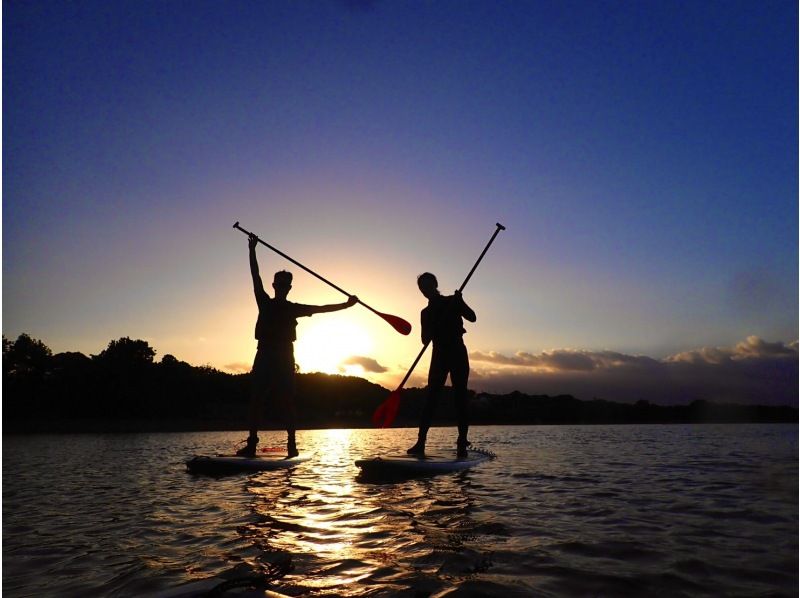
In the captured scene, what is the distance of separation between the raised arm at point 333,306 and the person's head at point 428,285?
216 centimetres

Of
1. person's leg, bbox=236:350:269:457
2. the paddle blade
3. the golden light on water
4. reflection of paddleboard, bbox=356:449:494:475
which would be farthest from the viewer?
the paddle blade

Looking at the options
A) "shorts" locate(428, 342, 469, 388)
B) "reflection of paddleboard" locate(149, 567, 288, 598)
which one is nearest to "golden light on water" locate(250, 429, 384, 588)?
"reflection of paddleboard" locate(149, 567, 288, 598)

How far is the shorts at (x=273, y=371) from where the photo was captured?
1075 cm

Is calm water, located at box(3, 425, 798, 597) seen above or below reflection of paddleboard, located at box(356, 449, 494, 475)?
below

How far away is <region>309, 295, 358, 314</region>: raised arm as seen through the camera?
11281 mm

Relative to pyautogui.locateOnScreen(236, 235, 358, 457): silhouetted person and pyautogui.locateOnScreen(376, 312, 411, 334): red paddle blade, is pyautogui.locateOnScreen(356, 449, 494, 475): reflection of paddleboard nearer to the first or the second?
pyautogui.locateOnScreen(236, 235, 358, 457): silhouetted person

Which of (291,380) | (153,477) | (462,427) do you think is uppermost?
(291,380)

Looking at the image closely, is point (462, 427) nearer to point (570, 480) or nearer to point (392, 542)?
point (570, 480)

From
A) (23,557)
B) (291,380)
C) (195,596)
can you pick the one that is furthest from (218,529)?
(291,380)

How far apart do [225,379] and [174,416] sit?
34.1 ft

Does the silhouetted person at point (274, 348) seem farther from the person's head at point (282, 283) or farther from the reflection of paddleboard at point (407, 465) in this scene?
the reflection of paddleboard at point (407, 465)

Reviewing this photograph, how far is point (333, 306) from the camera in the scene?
1170cm

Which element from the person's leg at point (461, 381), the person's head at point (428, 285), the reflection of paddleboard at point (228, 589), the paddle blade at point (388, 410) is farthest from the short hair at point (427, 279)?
the reflection of paddleboard at point (228, 589)

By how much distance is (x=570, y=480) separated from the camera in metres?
8.26
